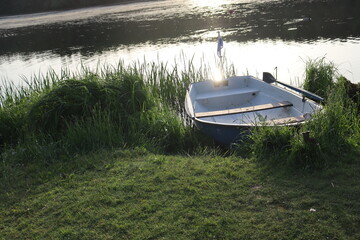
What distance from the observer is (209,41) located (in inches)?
792

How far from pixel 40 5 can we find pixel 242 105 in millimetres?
56251

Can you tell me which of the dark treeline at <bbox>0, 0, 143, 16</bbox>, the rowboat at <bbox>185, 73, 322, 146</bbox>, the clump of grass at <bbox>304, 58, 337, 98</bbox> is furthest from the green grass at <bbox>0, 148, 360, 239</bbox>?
the dark treeline at <bbox>0, 0, 143, 16</bbox>

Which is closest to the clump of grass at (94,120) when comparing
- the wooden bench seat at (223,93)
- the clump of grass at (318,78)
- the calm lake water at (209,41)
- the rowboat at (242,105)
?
the rowboat at (242,105)

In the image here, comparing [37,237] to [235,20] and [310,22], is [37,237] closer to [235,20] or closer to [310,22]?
[310,22]

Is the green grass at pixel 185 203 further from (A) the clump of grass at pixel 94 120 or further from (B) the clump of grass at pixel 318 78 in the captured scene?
(B) the clump of grass at pixel 318 78

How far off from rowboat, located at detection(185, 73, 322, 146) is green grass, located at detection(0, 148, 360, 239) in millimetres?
1039

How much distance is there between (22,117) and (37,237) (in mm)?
4401

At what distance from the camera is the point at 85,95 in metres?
7.75

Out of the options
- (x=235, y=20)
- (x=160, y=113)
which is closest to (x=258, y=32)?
(x=235, y=20)

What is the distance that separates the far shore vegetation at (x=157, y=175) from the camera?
157 inches

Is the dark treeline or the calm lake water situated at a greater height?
the dark treeline

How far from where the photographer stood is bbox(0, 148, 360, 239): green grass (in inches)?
153

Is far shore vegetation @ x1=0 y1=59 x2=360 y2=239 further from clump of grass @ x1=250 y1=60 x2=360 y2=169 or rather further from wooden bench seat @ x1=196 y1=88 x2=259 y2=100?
wooden bench seat @ x1=196 y1=88 x2=259 y2=100

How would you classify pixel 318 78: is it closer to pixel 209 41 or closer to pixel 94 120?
pixel 94 120
